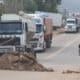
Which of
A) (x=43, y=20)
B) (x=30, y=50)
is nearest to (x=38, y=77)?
(x=30, y=50)

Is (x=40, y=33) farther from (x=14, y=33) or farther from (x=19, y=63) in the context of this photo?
(x=19, y=63)

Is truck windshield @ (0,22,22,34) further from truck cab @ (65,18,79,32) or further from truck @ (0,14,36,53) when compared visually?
truck cab @ (65,18,79,32)

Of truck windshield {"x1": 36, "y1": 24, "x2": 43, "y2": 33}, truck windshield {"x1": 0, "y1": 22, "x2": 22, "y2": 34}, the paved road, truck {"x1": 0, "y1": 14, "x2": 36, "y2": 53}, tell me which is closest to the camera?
truck {"x1": 0, "y1": 14, "x2": 36, "y2": 53}

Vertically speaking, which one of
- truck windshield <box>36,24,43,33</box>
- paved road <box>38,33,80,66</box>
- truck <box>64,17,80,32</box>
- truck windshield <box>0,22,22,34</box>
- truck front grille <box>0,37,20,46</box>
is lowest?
truck <box>64,17,80,32</box>

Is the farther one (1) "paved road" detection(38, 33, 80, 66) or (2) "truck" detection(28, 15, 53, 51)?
(2) "truck" detection(28, 15, 53, 51)

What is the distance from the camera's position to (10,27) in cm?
3158

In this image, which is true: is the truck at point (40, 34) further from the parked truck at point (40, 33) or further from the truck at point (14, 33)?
the truck at point (14, 33)

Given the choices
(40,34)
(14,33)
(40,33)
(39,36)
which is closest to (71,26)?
(40,33)

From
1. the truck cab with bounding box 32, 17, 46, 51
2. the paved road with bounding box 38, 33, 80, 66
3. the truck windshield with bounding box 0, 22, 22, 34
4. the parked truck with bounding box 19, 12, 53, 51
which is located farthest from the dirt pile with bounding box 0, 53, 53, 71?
the truck cab with bounding box 32, 17, 46, 51

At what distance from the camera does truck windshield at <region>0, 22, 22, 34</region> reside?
3134 cm

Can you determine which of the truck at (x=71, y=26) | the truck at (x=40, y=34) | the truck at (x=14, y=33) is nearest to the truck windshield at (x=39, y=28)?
the truck at (x=40, y=34)

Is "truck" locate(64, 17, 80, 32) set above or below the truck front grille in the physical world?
below

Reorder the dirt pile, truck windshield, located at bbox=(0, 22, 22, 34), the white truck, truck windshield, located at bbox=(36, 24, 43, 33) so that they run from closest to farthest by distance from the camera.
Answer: the dirt pile
truck windshield, located at bbox=(0, 22, 22, 34)
the white truck
truck windshield, located at bbox=(36, 24, 43, 33)

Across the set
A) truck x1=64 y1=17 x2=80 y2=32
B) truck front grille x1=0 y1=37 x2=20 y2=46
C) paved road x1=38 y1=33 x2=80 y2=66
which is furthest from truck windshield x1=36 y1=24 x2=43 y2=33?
truck x1=64 y1=17 x2=80 y2=32
